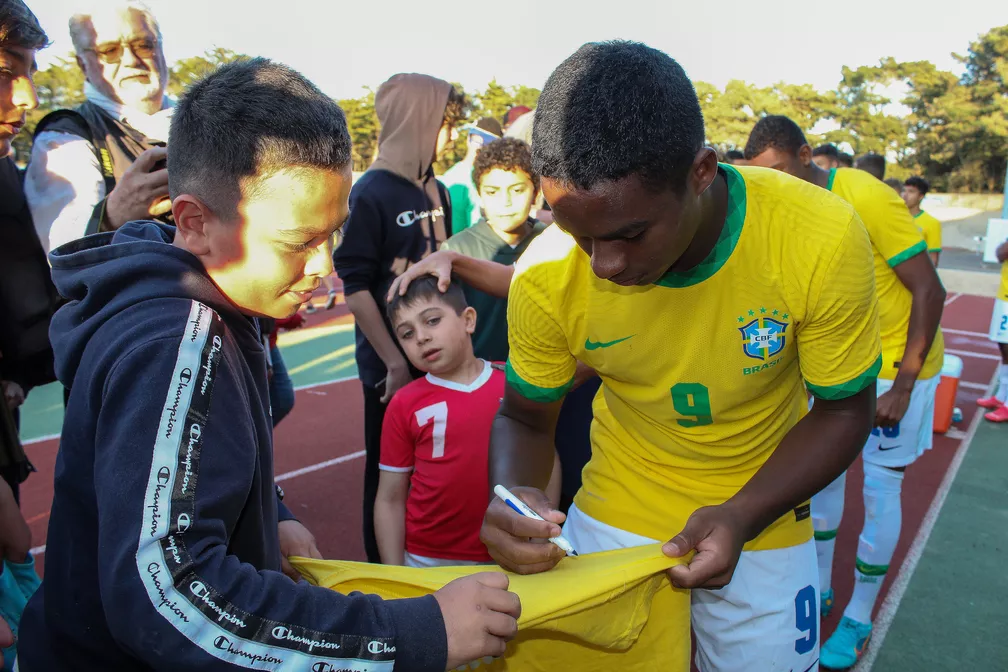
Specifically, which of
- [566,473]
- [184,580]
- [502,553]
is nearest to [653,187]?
[502,553]

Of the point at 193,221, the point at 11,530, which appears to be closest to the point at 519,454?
the point at 193,221

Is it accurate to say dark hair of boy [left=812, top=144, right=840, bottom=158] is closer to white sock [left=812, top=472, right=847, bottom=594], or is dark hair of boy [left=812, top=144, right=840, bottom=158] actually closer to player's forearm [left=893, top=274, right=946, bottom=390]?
player's forearm [left=893, top=274, right=946, bottom=390]

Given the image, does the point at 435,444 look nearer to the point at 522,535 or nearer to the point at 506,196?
the point at 522,535

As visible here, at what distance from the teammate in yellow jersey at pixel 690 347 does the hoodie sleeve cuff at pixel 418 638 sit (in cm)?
41

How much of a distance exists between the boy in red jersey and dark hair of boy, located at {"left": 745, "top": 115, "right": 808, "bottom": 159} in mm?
2079

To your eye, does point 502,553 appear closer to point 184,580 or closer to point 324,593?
point 324,593

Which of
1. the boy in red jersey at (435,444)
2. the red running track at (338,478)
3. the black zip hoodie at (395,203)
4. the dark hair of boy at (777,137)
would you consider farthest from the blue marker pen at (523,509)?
the dark hair of boy at (777,137)

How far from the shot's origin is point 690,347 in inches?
70.3

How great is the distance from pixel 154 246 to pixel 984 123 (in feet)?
154

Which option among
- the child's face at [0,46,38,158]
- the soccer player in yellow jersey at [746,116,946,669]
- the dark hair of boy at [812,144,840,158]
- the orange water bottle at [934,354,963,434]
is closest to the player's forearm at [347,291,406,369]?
the child's face at [0,46,38,158]

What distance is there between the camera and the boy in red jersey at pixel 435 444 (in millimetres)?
2852

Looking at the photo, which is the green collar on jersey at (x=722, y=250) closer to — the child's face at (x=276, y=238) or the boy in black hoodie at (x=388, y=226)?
the child's face at (x=276, y=238)

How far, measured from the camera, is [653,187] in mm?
1478

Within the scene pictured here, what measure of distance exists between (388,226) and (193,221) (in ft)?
7.32
